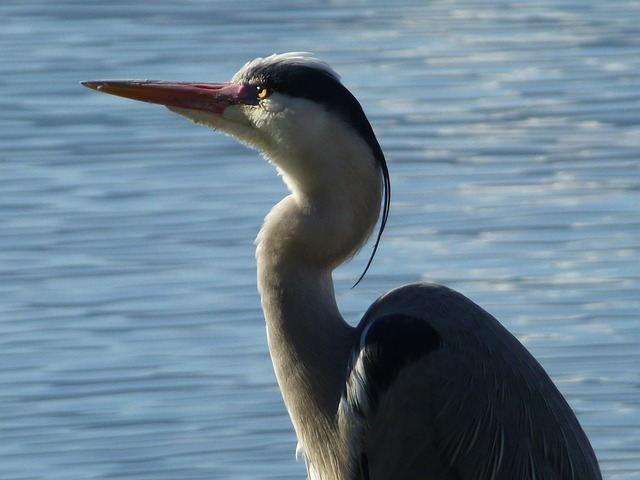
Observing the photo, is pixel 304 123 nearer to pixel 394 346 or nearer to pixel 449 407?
pixel 394 346

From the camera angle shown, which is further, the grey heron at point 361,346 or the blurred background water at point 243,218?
the blurred background water at point 243,218

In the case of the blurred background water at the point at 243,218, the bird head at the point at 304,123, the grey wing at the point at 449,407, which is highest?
the bird head at the point at 304,123

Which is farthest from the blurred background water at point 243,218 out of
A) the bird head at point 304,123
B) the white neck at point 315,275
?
the bird head at point 304,123

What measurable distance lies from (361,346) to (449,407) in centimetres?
31

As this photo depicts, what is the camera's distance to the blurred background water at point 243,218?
7.33 metres

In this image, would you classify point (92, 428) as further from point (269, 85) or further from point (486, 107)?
point (486, 107)

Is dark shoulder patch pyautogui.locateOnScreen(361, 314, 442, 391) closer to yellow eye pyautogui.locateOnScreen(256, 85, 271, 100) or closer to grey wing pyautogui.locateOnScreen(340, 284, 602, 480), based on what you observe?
grey wing pyautogui.locateOnScreen(340, 284, 602, 480)

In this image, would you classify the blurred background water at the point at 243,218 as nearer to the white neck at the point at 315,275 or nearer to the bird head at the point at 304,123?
the white neck at the point at 315,275

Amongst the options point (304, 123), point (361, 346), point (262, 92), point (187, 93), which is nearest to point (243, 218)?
point (187, 93)

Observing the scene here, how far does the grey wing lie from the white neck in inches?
7.2

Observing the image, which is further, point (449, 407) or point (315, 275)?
point (315, 275)

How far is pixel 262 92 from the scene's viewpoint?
5.65 metres

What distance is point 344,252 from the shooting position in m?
5.57

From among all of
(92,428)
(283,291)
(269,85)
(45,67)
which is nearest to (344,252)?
(283,291)
